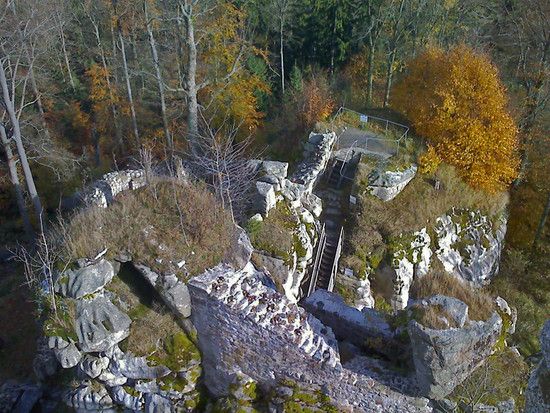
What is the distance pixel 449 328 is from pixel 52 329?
815 centimetres

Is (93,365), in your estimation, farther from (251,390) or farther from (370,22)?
(370,22)

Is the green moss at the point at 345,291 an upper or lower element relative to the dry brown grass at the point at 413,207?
lower

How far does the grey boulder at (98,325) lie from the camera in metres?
10.0

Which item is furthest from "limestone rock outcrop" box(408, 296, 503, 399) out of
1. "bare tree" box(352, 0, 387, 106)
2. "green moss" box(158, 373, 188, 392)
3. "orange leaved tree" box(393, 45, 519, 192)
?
"bare tree" box(352, 0, 387, 106)

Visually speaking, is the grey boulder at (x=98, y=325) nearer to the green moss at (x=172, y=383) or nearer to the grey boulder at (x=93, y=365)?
the grey boulder at (x=93, y=365)

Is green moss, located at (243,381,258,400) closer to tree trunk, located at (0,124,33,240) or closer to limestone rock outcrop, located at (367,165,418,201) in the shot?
limestone rock outcrop, located at (367,165,418,201)

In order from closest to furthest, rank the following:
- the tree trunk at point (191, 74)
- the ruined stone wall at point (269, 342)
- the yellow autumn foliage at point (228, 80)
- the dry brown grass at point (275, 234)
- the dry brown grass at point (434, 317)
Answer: the dry brown grass at point (434, 317) → the ruined stone wall at point (269, 342) → the dry brown grass at point (275, 234) → the tree trunk at point (191, 74) → the yellow autumn foliage at point (228, 80)

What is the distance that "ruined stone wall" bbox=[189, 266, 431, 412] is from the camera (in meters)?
9.71

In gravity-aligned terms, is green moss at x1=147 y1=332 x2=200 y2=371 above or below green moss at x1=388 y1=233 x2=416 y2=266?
above

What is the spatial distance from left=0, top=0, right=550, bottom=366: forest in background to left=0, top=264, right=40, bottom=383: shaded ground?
2.66m

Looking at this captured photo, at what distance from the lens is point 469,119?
55.6 ft

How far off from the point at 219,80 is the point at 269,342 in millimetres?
9614

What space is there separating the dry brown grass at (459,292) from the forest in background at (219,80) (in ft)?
14.1

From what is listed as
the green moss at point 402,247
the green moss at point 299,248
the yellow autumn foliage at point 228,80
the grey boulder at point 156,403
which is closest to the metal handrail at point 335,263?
the green moss at point 299,248
